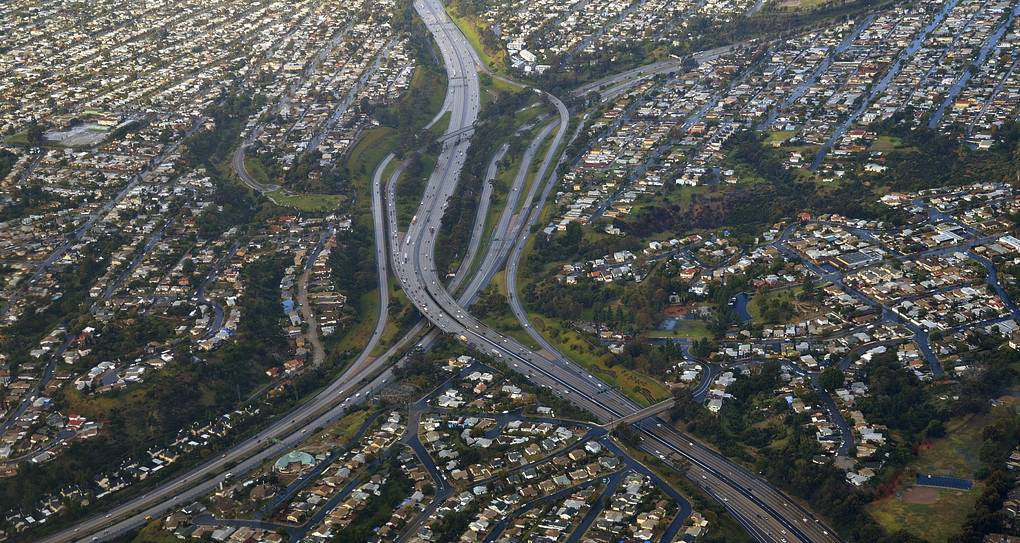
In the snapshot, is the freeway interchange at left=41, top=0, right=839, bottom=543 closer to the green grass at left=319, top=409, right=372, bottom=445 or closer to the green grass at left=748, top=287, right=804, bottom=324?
the green grass at left=319, top=409, right=372, bottom=445

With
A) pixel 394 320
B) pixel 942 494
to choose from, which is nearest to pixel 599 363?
pixel 394 320

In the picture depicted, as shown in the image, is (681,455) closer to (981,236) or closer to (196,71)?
(981,236)

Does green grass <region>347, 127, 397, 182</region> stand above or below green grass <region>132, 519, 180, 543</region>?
below

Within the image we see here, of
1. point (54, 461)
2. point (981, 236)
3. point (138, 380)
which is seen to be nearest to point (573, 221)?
point (981, 236)

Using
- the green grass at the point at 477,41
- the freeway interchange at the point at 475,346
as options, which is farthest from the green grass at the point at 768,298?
the green grass at the point at 477,41

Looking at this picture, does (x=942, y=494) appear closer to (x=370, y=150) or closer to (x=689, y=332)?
(x=689, y=332)

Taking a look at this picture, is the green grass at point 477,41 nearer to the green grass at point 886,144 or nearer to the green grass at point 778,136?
the green grass at point 778,136

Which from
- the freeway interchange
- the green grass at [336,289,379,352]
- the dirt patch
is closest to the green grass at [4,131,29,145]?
the freeway interchange
